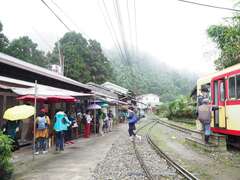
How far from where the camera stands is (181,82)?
5650 inches

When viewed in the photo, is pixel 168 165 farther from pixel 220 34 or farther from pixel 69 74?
pixel 69 74

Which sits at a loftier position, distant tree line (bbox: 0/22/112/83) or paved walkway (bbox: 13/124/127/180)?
distant tree line (bbox: 0/22/112/83)

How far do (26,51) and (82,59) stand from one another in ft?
38.2

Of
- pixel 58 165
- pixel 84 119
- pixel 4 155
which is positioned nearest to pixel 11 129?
pixel 58 165

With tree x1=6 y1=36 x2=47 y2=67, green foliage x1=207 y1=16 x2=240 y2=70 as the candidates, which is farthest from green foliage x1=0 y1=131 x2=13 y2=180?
tree x1=6 y1=36 x2=47 y2=67

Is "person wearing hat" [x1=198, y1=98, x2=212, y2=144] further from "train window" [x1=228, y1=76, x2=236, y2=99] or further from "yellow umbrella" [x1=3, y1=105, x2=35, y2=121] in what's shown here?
"yellow umbrella" [x1=3, y1=105, x2=35, y2=121]

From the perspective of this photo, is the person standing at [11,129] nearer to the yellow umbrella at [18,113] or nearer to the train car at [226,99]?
the yellow umbrella at [18,113]

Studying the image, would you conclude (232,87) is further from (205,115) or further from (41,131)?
(41,131)

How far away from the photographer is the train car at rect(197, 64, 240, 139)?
11.4m

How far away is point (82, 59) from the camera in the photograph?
60312 mm

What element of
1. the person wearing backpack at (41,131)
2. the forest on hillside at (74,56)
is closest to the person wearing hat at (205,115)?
the person wearing backpack at (41,131)

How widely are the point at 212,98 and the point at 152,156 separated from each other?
383cm

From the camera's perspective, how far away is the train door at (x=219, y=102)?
12527mm

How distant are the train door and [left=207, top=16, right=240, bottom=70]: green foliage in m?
9.20
